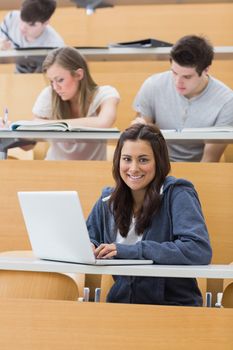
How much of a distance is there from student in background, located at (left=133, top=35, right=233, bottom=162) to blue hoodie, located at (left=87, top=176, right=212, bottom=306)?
92cm

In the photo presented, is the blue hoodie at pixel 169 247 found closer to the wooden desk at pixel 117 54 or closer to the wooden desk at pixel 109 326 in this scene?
the wooden desk at pixel 109 326

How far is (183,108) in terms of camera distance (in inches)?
135

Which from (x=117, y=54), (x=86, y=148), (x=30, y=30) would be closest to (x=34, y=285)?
(x=86, y=148)

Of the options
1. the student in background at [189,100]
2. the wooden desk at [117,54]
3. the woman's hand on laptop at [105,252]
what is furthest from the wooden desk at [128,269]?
the wooden desk at [117,54]

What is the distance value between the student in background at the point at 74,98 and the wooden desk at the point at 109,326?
5.10 feet

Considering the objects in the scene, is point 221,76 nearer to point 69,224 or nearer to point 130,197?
point 130,197

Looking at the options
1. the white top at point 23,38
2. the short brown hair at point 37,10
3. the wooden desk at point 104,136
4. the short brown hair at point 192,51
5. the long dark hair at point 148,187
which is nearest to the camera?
the long dark hair at point 148,187

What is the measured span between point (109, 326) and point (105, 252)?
26 centimetres

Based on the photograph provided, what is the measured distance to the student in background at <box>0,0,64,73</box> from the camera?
13.5 feet

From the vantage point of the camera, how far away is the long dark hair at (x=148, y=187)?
7.64 feet

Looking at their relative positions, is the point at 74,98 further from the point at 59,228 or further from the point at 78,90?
the point at 59,228

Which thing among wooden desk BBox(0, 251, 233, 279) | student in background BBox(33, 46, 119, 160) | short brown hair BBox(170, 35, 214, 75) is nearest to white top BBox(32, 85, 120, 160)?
student in background BBox(33, 46, 119, 160)

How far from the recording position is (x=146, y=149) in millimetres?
2391

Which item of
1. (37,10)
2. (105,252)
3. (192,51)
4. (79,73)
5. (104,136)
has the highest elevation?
(37,10)
